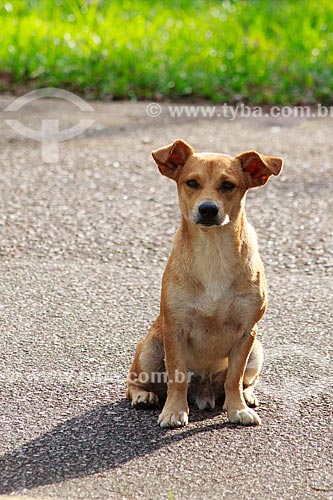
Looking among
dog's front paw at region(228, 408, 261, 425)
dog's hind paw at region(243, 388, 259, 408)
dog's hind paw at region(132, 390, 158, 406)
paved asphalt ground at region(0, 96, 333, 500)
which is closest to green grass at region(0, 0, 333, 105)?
paved asphalt ground at region(0, 96, 333, 500)

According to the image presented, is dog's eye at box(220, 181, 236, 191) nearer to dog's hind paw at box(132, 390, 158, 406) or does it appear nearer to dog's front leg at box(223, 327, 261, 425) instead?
dog's front leg at box(223, 327, 261, 425)

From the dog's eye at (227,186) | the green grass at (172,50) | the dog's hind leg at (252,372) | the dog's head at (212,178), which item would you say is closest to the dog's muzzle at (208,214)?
the dog's head at (212,178)

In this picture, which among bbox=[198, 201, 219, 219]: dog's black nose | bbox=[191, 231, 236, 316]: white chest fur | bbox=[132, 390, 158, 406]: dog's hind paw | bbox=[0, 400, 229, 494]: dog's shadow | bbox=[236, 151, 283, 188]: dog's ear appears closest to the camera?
bbox=[0, 400, 229, 494]: dog's shadow

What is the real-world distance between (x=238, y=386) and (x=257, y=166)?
100 centimetres

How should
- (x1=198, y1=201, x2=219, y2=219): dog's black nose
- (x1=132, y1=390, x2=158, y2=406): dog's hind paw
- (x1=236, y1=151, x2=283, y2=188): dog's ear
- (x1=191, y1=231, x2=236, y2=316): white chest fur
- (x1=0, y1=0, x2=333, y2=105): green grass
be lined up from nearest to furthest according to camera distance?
(x1=198, y1=201, x2=219, y2=219): dog's black nose
(x1=191, y1=231, x2=236, y2=316): white chest fur
(x1=236, y1=151, x2=283, y2=188): dog's ear
(x1=132, y1=390, x2=158, y2=406): dog's hind paw
(x1=0, y1=0, x2=333, y2=105): green grass

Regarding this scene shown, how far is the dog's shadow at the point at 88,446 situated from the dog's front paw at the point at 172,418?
0.03 meters

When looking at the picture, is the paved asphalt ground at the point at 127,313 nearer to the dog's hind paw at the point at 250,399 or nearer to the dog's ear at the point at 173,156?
the dog's hind paw at the point at 250,399

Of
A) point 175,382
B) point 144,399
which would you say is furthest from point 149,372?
point 175,382

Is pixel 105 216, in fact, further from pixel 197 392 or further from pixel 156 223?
pixel 197 392

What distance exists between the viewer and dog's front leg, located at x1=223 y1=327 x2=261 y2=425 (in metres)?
4.39

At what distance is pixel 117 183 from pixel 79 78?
3.04 metres

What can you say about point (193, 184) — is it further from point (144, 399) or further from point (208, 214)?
point (144, 399)

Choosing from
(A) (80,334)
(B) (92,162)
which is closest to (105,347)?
(A) (80,334)

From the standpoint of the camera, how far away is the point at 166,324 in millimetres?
4355
